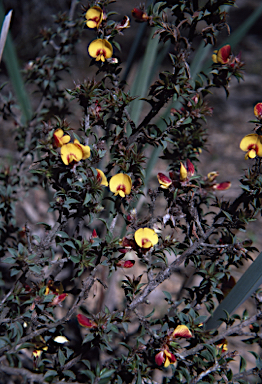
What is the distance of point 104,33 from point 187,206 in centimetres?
33

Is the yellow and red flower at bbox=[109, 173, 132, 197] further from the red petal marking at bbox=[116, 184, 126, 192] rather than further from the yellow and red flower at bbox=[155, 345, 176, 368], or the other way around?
the yellow and red flower at bbox=[155, 345, 176, 368]

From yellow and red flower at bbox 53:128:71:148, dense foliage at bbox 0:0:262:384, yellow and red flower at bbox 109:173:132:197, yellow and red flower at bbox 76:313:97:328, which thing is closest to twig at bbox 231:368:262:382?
dense foliage at bbox 0:0:262:384

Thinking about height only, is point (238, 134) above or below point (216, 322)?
below

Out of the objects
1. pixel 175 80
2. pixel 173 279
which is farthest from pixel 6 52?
pixel 173 279

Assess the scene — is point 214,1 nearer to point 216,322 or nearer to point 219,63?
point 219,63

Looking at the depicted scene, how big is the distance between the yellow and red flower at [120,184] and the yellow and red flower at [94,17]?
9.9 inches

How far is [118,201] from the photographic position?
0.52 metres

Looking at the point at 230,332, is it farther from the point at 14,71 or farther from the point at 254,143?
the point at 14,71

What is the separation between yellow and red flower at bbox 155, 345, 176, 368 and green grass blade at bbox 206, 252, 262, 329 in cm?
12

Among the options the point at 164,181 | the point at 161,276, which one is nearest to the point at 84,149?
the point at 164,181

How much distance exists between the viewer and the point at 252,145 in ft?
1.54

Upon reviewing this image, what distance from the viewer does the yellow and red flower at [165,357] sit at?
46cm

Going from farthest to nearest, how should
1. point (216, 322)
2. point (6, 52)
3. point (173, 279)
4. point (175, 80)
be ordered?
point (173, 279)
point (6, 52)
point (216, 322)
point (175, 80)

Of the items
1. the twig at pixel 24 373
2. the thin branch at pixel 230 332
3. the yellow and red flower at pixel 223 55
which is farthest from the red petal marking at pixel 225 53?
the twig at pixel 24 373
